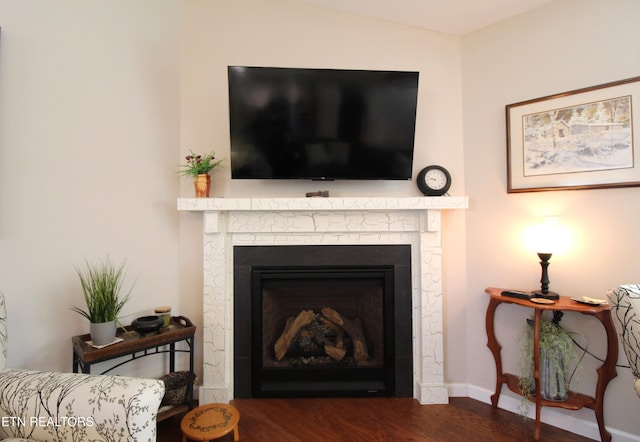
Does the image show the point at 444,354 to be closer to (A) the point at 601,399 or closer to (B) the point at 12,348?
(A) the point at 601,399

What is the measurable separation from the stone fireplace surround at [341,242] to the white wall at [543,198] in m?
0.32

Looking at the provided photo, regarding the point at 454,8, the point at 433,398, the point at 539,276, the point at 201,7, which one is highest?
the point at 201,7

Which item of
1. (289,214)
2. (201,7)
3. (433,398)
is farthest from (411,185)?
(201,7)

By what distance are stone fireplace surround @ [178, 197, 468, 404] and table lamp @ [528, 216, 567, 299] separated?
17.3 inches

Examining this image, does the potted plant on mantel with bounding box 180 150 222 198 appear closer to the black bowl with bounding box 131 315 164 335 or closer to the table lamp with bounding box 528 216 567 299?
the black bowl with bounding box 131 315 164 335

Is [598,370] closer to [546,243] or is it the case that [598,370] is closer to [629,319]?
[629,319]

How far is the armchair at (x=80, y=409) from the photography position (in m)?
0.88

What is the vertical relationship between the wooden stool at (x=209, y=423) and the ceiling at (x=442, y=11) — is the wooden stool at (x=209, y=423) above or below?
below

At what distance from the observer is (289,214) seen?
1907 millimetres

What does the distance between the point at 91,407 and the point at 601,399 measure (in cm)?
235

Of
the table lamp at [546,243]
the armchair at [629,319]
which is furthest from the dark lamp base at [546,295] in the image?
the armchair at [629,319]

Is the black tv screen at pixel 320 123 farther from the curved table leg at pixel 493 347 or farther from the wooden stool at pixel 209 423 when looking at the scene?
the wooden stool at pixel 209 423

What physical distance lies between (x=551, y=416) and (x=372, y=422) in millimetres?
1079

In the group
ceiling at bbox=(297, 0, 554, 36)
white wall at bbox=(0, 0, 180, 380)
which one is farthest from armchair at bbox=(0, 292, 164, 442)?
ceiling at bbox=(297, 0, 554, 36)
